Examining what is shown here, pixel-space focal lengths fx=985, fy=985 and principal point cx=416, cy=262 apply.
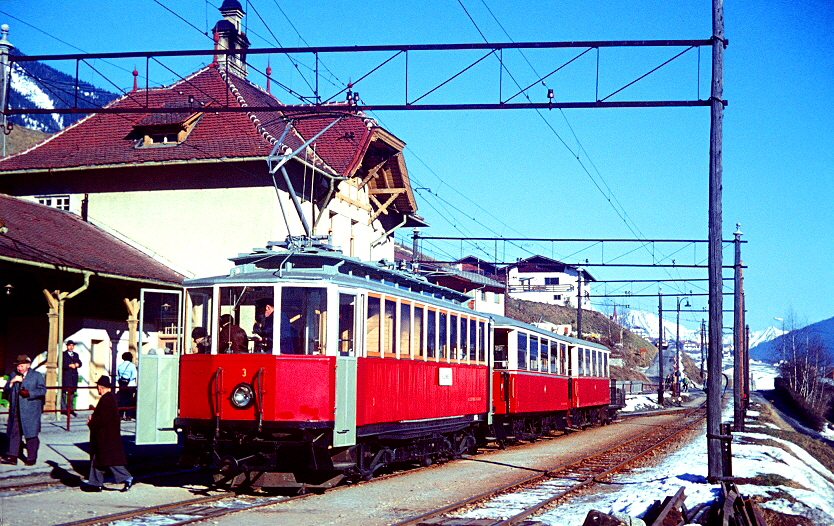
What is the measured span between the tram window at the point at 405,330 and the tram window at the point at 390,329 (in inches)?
9.9

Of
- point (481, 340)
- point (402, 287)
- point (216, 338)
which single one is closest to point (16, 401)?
point (216, 338)

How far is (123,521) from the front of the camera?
1003 centimetres

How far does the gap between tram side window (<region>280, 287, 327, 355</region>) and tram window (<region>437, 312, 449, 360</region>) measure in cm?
383

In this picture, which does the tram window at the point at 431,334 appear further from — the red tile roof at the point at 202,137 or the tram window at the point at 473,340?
the red tile roof at the point at 202,137

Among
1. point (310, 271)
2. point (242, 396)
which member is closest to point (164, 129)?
point (310, 271)

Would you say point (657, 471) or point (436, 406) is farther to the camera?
point (657, 471)

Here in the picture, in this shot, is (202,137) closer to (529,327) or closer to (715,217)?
(529,327)

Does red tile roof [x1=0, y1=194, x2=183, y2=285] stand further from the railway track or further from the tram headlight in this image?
the railway track

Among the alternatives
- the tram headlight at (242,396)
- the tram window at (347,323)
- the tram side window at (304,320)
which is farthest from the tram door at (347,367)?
the tram headlight at (242,396)

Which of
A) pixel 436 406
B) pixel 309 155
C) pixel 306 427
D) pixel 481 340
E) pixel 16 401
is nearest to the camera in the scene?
pixel 306 427

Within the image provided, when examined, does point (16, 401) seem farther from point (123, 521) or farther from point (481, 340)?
point (481, 340)

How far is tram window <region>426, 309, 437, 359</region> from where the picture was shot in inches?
610

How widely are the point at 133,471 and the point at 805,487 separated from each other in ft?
33.6

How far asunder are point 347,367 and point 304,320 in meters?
0.82
